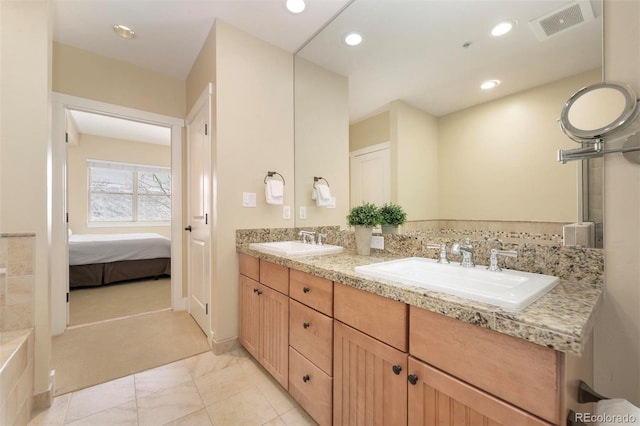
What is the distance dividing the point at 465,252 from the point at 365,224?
1.95 ft

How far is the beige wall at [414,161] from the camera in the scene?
56.9 inches

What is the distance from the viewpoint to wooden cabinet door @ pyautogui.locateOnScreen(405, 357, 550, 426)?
68 cm

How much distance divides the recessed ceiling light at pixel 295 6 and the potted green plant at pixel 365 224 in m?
1.50

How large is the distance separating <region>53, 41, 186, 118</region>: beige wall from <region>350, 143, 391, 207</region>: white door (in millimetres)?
2180

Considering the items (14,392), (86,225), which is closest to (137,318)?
(14,392)

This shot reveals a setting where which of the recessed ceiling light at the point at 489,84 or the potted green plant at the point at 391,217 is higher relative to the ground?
the recessed ceiling light at the point at 489,84

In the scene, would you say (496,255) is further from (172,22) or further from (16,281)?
(172,22)

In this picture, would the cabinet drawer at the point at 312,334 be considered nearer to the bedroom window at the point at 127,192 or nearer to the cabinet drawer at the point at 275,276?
the cabinet drawer at the point at 275,276

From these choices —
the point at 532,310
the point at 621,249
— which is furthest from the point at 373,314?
the point at 621,249

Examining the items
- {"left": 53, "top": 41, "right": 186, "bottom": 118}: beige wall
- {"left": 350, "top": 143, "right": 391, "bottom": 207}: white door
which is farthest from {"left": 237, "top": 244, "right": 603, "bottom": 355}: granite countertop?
{"left": 53, "top": 41, "right": 186, "bottom": 118}: beige wall

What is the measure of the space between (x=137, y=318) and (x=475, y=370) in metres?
3.09

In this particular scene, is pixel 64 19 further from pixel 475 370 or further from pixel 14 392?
pixel 475 370

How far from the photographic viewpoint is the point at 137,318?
2.73 metres

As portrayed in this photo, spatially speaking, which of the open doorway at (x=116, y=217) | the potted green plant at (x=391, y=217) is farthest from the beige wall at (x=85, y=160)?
the potted green plant at (x=391, y=217)
